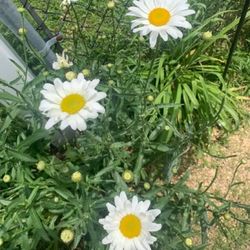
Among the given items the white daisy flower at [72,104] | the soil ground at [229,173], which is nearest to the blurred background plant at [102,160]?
the soil ground at [229,173]

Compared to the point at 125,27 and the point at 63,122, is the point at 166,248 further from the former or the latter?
the point at 125,27

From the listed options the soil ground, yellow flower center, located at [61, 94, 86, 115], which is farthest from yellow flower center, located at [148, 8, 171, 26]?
the soil ground

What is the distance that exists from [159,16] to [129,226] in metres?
0.61

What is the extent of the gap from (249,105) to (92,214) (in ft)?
4.22

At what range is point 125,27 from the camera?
2711 mm

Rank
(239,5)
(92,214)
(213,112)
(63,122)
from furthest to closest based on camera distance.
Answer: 1. (239,5)
2. (213,112)
3. (92,214)
4. (63,122)

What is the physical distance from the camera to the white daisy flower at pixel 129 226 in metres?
1.38

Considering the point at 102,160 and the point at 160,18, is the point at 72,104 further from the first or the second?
the point at 102,160

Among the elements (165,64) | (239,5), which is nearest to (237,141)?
(165,64)

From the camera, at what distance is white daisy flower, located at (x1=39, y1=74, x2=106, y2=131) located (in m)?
1.37

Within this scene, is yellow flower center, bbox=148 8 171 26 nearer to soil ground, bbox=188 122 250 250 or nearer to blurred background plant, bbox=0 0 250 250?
blurred background plant, bbox=0 0 250 250

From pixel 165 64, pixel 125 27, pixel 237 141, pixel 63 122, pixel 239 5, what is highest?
pixel 239 5

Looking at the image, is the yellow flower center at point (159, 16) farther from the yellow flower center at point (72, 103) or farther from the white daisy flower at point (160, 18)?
the yellow flower center at point (72, 103)

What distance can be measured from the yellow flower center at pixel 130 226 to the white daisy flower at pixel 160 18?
48 cm
